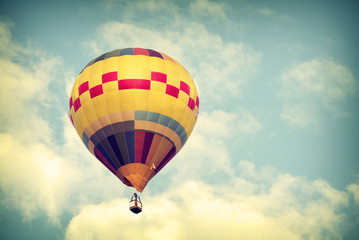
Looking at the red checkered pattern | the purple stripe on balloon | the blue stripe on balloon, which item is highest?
the red checkered pattern

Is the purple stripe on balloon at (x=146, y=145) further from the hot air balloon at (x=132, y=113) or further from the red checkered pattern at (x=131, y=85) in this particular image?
the red checkered pattern at (x=131, y=85)

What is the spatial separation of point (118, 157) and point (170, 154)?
8.96ft

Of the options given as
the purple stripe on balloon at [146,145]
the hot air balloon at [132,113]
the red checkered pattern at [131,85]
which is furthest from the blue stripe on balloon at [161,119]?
the red checkered pattern at [131,85]

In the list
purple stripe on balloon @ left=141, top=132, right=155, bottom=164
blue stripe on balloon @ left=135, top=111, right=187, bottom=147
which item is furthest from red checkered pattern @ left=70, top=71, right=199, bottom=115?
purple stripe on balloon @ left=141, top=132, right=155, bottom=164

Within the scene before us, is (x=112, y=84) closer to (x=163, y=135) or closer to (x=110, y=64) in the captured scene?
(x=110, y=64)

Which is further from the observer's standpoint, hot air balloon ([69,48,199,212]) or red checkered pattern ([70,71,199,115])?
red checkered pattern ([70,71,199,115])

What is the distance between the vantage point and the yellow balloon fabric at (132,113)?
1948cm

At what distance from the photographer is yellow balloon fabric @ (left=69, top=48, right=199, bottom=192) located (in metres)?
19.5

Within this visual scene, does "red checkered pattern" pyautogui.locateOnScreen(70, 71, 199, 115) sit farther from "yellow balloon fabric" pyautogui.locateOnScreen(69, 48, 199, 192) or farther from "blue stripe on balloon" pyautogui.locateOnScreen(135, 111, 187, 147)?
"blue stripe on balloon" pyautogui.locateOnScreen(135, 111, 187, 147)

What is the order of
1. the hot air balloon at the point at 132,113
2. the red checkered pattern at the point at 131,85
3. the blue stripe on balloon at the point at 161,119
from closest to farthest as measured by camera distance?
the hot air balloon at the point at 132,113
the blue stripe on balloon at the point at 161,119
the red checkered pattern at the point at 131,85

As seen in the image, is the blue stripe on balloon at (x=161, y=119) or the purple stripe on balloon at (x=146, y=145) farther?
the blue stripe on balloon at (x=161, y=119)

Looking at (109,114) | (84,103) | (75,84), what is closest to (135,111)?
(109,114)

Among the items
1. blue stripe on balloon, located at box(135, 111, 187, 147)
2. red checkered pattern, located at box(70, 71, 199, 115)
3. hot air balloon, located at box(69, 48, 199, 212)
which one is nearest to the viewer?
hot air balloon, located at box(69, 48, 199, 212)

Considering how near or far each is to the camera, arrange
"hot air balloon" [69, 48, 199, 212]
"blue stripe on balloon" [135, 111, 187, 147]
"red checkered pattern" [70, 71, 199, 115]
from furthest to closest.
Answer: "red checkered pattern" [70, 71, 199, 115] < "blue stripe on balloon" [135, 111, 187, 147] < "hot air balloon" [69, 48, 199, 212]
